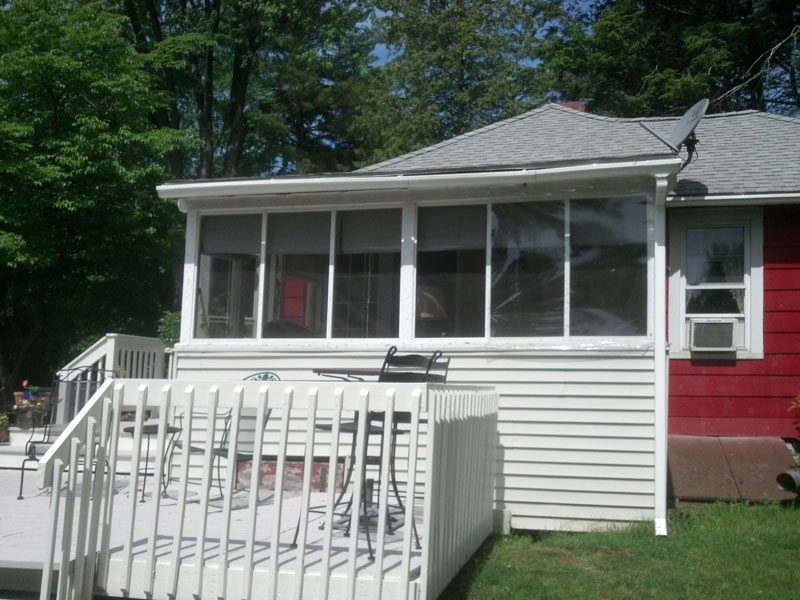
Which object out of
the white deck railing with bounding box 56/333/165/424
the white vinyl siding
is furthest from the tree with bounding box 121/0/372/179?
the white vinyl siding

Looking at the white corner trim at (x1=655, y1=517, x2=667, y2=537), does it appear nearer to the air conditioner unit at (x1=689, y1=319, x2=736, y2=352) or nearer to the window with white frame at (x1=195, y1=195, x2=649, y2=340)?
the window with white frame at (x1=195, y1=195, x2=649, y2=340)

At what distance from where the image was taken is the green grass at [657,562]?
476 cm

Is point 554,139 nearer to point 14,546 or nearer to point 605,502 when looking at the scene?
point 605,502

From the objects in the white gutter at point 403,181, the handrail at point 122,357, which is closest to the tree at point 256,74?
the handrail at point 122,357

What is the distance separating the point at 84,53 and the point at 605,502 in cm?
1257

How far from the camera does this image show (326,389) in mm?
4031

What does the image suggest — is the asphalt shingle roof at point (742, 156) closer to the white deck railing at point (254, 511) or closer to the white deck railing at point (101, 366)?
the white deck railing at point (254, 511)

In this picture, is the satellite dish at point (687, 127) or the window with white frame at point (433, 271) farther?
the satellite dish at point (687, 127)

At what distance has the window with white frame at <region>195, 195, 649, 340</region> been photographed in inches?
272

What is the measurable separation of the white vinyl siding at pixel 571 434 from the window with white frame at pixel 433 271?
27 cm

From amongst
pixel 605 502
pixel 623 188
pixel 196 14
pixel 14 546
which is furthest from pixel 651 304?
pixel 196 14

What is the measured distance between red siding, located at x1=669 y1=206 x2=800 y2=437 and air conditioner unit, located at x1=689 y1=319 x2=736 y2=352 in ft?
0.52

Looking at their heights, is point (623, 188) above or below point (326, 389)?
above

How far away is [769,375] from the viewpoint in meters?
8.25
